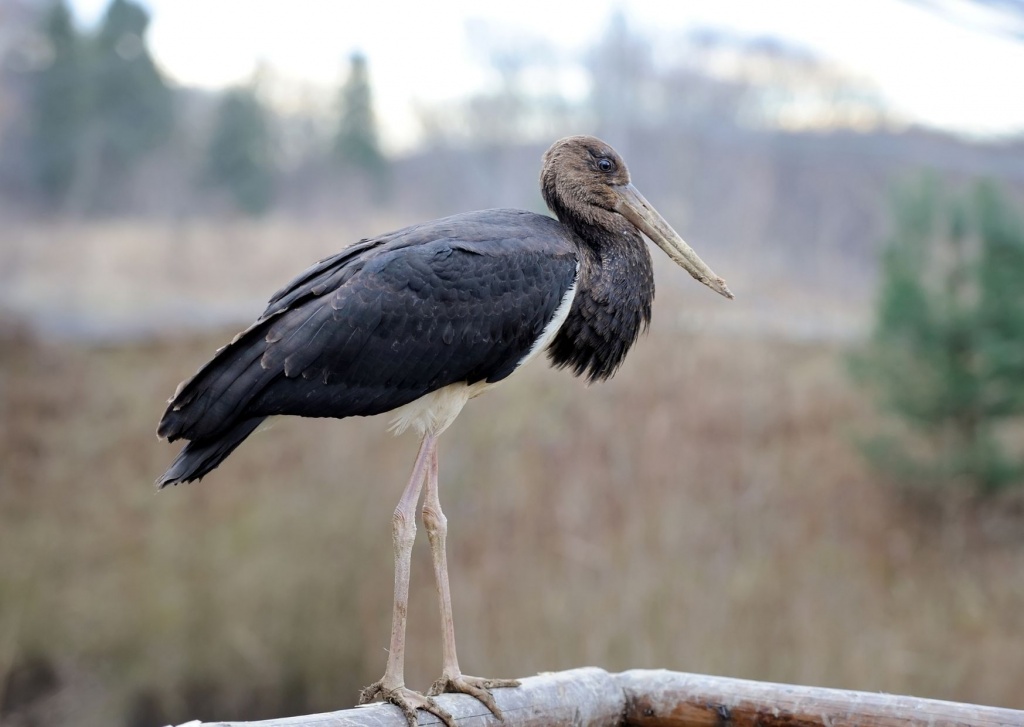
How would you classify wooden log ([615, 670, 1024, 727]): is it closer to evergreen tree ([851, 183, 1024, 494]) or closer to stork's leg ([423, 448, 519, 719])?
stork's leg ([423, 448, 519, 719])

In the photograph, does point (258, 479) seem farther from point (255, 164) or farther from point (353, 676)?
point (255, 164)

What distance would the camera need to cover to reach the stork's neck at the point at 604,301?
154 inches

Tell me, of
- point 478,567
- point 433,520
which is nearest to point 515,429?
point 478,567

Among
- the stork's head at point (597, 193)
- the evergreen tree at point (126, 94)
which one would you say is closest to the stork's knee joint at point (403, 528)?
the stork's head at point (597, 193)

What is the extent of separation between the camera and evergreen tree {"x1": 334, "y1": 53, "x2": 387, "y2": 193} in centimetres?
1526

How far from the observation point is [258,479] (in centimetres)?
1189

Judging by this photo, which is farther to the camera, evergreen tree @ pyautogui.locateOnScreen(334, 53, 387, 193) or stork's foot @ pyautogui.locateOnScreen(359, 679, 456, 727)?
evergreen tree @ pyautogui.locateOnScreen(334, 53, 387, 193)

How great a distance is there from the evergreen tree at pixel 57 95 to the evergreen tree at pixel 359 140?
123 inches

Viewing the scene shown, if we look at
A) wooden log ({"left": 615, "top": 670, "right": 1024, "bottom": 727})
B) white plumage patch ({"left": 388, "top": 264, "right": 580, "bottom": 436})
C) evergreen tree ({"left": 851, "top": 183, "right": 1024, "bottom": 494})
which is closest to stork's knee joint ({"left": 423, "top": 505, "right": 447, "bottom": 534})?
white plumage patch ({"left": 388, "top": 264, "right": 580, "bottom": 436})

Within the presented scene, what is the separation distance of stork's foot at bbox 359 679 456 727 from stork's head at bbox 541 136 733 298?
1.62 m

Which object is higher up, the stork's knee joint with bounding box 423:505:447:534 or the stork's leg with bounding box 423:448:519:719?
the stork's knee joint with bounding box 423:505:447:534

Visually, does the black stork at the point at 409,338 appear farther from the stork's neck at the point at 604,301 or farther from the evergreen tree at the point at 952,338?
the evergreen tree at the point at 952,338

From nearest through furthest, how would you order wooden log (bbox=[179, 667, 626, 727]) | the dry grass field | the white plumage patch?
wooden log (bbox=[179, 667, 626, 727]) → the white plumage patch → the dry grass field

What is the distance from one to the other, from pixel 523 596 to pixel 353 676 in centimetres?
165
